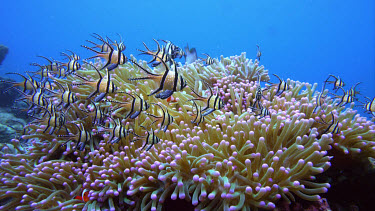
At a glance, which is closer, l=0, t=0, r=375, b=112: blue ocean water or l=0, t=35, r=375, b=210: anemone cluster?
l=0, t=35, r=375, b=210: anemone cluster

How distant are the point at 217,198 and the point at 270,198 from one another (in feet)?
1.66

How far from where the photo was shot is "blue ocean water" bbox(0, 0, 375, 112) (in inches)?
4299

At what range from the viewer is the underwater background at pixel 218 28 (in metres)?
109

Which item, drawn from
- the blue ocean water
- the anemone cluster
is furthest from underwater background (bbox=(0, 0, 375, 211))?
the blue ocean water

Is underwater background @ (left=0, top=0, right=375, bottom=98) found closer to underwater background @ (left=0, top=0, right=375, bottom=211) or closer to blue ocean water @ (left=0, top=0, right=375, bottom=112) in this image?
→ blue ocean water @ (left=0, top=0, right=375, bottom=112)

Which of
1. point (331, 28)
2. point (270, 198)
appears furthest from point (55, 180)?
A: point (331, 28)

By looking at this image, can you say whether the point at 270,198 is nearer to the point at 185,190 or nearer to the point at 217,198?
the point at 217,198

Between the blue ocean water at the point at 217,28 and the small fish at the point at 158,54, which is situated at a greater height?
the blue ocean water at the point at 217,28

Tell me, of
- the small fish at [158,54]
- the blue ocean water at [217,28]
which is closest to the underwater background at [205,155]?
the small fish at [158,54]

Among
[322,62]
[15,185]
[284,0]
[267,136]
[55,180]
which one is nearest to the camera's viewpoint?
[267,136]

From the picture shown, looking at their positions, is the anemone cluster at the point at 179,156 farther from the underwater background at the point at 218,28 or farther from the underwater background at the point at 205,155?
the underwater background at the point at 218,28

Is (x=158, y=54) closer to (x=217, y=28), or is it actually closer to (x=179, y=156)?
(x=179, y=156)

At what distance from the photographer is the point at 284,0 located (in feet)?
396

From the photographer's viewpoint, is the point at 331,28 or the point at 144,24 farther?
the point at 144,24
